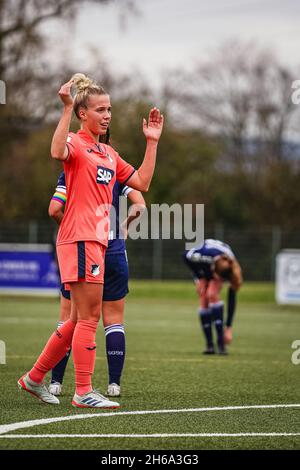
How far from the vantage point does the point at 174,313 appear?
25.6m

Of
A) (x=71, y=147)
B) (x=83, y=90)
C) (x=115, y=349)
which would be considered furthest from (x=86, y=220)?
(x=115, y=349)

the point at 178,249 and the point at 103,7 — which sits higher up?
the point at 103,7

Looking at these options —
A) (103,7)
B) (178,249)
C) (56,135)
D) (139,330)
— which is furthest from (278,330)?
(103,7)

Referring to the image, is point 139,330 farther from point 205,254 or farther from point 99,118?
point 99,118

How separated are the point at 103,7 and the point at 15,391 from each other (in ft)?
106

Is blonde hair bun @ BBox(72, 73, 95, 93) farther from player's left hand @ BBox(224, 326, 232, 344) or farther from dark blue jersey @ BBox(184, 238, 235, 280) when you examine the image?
player's left hand @ BBox(224, 326, 232, 344)

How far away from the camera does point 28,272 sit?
100.0 ft

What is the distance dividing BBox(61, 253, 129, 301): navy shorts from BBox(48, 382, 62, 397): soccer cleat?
752mm

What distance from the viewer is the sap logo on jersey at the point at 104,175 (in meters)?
7.29

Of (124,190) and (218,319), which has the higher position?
(124,190)

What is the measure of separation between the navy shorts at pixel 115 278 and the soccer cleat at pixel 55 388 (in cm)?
75

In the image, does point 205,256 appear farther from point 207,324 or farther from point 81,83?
point 81,83

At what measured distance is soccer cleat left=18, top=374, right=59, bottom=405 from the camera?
7.63 meters

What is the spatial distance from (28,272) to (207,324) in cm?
1661
